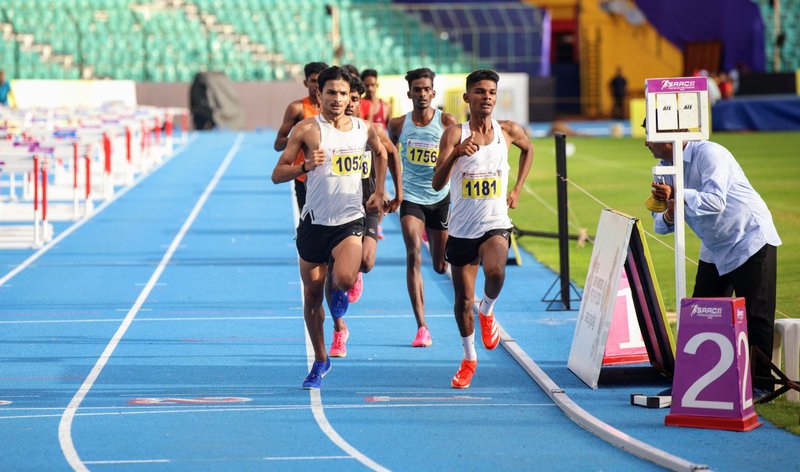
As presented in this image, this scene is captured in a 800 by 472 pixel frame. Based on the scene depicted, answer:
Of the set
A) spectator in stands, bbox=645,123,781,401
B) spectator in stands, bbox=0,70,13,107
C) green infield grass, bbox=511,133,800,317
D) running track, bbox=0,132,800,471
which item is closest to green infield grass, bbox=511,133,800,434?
green infield grass, bbox=511,133,800,317

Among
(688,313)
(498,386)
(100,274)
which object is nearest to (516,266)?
(100,274)

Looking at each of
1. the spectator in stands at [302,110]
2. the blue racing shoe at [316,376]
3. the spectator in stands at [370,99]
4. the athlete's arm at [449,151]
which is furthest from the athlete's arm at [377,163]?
the spectator in stands at [370,99]

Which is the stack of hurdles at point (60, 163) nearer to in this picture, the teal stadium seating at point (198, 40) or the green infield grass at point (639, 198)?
the green infield grass at point (639, 198)

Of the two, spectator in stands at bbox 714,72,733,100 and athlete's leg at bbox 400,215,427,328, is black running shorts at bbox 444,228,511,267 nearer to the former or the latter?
athlete's leg at bbox 400,215,427,328

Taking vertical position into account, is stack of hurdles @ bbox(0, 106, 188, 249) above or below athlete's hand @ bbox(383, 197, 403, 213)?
below

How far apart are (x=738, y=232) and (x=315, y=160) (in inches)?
100

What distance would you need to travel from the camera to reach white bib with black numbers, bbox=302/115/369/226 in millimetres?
8523

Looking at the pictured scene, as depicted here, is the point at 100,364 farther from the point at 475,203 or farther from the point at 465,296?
the point at 475,203

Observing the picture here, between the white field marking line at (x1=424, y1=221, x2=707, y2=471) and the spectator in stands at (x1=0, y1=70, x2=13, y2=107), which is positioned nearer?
the white field marking line at (x1=424, y1=221, x2=707, y2=471)

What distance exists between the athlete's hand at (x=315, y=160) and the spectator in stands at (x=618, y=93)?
41.9 metres

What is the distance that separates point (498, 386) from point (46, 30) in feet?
139

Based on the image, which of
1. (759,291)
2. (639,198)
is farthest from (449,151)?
(639,198)

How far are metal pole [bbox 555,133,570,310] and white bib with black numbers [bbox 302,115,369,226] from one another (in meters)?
2.99

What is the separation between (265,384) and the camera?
349 inches
